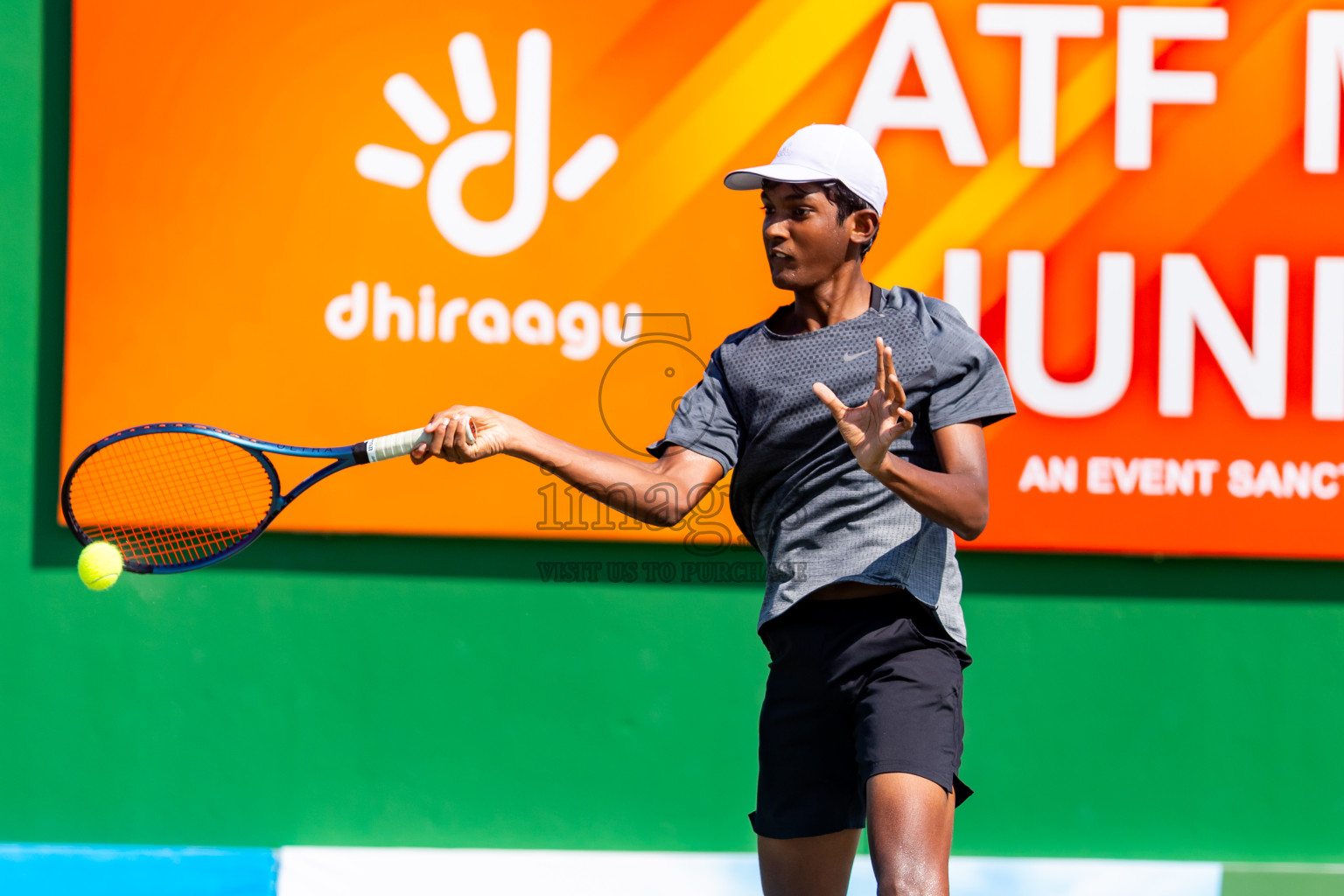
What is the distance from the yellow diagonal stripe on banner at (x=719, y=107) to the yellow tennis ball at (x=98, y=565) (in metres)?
1.46

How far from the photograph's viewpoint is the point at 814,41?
144 inches

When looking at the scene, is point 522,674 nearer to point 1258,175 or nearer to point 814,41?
point 814,41

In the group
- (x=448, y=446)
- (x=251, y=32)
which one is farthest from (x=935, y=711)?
(x=251, y=32)

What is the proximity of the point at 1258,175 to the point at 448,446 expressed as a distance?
8.31ft

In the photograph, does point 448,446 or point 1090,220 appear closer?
point 448,446

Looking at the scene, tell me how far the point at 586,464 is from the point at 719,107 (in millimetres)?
1618

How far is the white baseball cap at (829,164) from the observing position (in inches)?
95.5

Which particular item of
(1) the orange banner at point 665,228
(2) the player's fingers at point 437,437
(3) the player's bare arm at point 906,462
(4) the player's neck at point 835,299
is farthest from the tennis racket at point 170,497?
(3) the player's bare arm at point 906,462

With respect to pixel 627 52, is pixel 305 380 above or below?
below

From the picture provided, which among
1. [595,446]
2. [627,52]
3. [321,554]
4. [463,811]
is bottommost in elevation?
[463,811]

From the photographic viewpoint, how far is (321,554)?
3.74 meters

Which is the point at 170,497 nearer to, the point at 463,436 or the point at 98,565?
the point at 98,565

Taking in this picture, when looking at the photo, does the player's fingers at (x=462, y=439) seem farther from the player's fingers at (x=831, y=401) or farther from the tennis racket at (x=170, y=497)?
the tennis racket at (x=170, y=497)

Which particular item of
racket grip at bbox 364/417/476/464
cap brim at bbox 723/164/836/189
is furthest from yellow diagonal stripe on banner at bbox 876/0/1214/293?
racket grip at bbox 364/417/476/464
